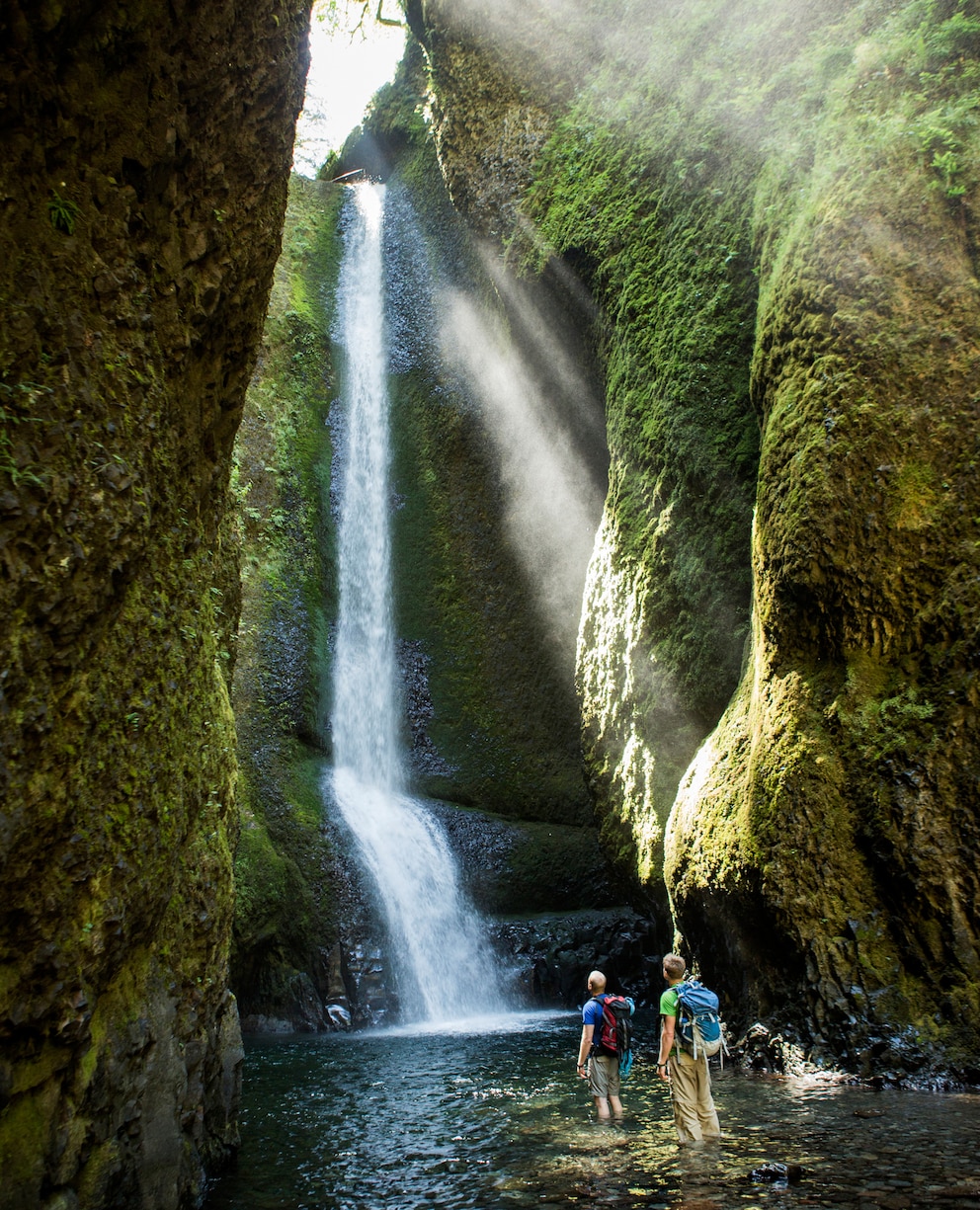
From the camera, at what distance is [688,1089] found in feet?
19.9

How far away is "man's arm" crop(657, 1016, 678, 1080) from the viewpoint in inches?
238

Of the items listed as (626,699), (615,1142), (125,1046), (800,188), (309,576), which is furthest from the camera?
(309,576)

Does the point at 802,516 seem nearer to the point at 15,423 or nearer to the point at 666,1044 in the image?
the point at 666,1044

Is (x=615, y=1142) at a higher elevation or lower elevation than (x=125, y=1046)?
lower

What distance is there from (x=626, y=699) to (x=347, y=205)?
20679 mm

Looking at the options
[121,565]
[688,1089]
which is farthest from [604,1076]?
[121,565]

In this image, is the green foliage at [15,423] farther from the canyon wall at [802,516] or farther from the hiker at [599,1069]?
the canyon wall at [802,516]

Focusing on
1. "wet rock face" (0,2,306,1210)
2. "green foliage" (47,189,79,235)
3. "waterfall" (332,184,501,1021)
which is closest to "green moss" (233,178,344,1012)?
"waterfall" (332,184,501,1021)

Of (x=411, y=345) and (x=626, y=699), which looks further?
(x=411, y=345)

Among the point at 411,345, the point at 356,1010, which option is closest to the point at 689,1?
the point at 411,345

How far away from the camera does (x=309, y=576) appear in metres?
20.5

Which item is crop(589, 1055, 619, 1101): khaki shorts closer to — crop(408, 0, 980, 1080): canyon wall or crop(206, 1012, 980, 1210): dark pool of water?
crop(206, 1012, 980, 1210): dark pool of water

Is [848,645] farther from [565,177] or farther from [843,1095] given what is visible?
[565,177]

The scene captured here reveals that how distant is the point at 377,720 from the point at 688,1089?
14283 millimetres
